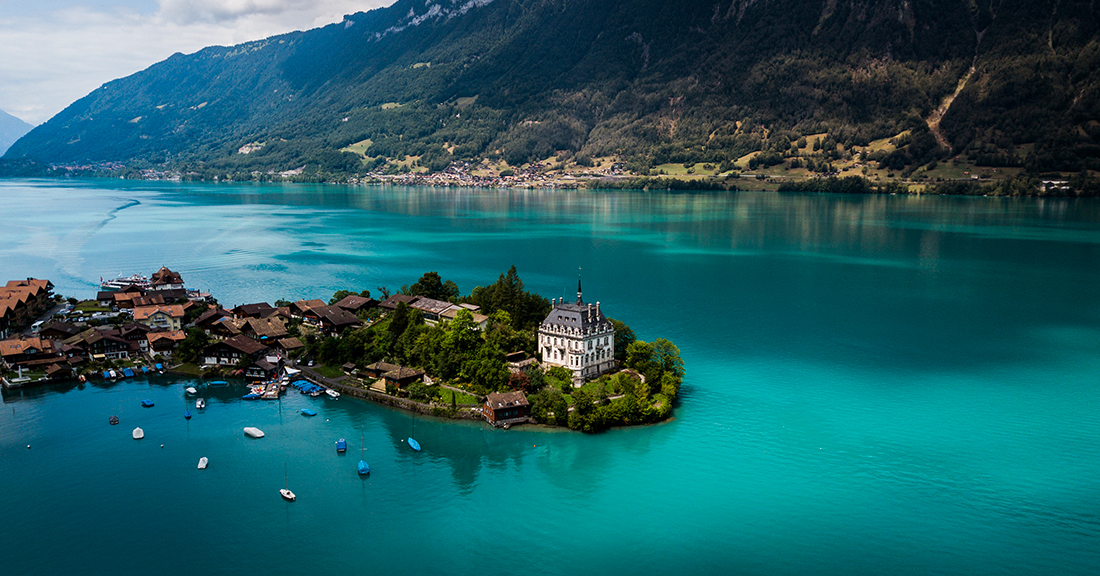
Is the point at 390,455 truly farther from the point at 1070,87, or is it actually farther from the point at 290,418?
the point at 1070,87

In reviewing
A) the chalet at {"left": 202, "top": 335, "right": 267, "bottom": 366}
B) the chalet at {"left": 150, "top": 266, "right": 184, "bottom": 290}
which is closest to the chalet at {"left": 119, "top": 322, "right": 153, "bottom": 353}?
the chalet at {"left": 202, "top": 335, "right": 267, "bottom": 366}

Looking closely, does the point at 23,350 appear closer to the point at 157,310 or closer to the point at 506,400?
the point at 157,310

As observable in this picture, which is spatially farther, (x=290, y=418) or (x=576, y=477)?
(x=290, y=418)

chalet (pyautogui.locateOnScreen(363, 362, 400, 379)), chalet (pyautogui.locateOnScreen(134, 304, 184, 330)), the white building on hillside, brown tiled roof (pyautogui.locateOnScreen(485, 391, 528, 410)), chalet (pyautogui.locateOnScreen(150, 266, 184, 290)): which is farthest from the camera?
chalet (pyautogui.locateOnScreen(150, 266, 184, 290))

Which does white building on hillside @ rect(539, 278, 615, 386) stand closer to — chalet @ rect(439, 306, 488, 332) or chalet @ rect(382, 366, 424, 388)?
chalet @ rect(439, 306, 488, 332)

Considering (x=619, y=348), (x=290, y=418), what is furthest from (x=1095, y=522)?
(x=290, y=418)
